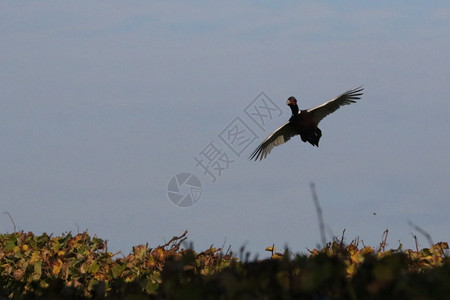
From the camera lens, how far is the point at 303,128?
17781mm

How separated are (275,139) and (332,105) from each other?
167 centimetres

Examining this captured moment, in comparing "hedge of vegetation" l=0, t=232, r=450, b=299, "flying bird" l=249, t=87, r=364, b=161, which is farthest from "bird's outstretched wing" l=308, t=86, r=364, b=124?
"hedge of vegetation" l=0, t=232, r=450, b=299

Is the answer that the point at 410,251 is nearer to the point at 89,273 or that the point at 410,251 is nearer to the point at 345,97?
the point at 89,273

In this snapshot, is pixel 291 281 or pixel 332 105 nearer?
pixel 291 281

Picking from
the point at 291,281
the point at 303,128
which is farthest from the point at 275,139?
the point at 291,281

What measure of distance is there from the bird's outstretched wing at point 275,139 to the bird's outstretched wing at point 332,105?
2.33 feet

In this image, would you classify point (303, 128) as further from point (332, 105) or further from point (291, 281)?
point (291, 281)

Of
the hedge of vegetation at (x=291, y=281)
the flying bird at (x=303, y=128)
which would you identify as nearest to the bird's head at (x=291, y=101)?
the flying bird at (x=303, y=128)

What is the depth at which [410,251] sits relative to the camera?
759 centimetres

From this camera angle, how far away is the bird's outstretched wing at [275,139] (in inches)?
697

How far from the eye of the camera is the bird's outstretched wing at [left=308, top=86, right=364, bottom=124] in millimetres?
16938

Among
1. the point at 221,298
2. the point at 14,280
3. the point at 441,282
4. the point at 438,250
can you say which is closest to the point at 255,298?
the point at 221,298

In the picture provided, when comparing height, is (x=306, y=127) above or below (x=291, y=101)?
below

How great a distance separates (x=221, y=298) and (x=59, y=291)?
1536 mm
